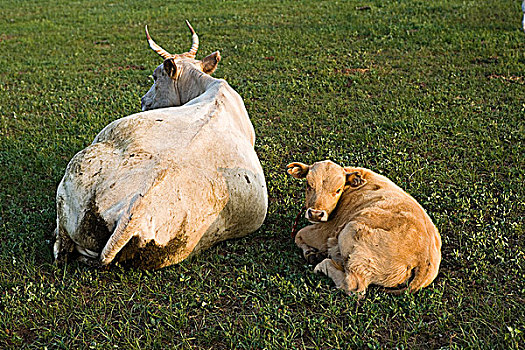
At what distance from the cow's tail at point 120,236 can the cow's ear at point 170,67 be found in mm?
3750

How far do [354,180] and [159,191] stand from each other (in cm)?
207

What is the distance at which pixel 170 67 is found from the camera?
331 inches

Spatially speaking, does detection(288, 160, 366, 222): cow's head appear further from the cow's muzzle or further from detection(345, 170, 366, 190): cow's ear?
the cow's muzzle

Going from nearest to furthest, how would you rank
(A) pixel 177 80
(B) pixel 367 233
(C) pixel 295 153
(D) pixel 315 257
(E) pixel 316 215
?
1. (B) pixel 367 233
2. (E) pixel 316 215
3. (D) pixel 315 257
4. (A) pixel 177 80
5. (C) pixel 295 153

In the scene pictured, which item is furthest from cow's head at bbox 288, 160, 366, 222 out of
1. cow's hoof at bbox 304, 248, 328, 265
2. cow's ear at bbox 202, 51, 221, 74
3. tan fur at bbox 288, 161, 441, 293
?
cow's ear at bbox 202, 51, 221, 74

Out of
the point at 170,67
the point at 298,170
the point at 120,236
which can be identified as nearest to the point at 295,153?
the point at 170,67

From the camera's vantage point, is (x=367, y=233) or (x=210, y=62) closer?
(x=367, y=233)

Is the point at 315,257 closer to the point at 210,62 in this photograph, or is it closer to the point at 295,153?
the point at 295,153

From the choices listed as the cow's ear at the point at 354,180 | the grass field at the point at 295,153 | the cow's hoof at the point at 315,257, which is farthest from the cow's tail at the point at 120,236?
the cow's ear at the point at 354,180

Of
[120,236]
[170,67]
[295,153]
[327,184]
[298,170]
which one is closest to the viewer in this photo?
[120,236]

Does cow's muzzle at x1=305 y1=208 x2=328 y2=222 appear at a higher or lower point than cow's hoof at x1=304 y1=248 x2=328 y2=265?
higher

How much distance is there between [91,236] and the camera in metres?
5.30

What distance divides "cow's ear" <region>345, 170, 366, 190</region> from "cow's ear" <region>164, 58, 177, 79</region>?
384 cm

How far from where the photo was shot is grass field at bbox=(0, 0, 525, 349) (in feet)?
16.1
